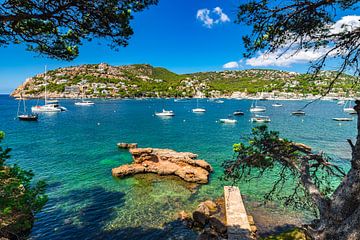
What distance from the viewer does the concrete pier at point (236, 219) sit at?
12.9 metres

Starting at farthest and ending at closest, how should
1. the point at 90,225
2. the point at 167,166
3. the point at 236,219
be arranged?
1. the point at 167,166
2. the point at 90,225
3. the point at 236,219

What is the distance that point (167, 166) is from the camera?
25.0m

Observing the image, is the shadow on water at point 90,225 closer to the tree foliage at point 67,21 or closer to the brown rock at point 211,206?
the brown rock at point 211,206

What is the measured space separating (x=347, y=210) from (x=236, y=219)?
10.4m

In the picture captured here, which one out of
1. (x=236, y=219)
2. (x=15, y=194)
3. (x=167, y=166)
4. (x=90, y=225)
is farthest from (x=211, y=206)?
(x=15, y=194)

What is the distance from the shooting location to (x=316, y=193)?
6.15m

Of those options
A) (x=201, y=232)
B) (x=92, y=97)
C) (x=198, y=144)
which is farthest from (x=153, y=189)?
(x=92, y=97)

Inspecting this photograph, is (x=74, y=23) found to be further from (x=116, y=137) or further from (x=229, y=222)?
(x=116, y=137)

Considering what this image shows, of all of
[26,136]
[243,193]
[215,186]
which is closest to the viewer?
[243,193]

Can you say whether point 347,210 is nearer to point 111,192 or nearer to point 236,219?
point 236,219

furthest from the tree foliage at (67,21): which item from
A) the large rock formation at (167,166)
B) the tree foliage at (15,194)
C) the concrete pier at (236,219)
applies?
the large rock formation at (167,166)

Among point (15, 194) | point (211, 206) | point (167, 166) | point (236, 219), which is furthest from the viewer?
point (167, 166)

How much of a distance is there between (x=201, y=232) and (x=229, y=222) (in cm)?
193

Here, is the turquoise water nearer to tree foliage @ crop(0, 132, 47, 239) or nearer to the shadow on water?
the shadow on water
